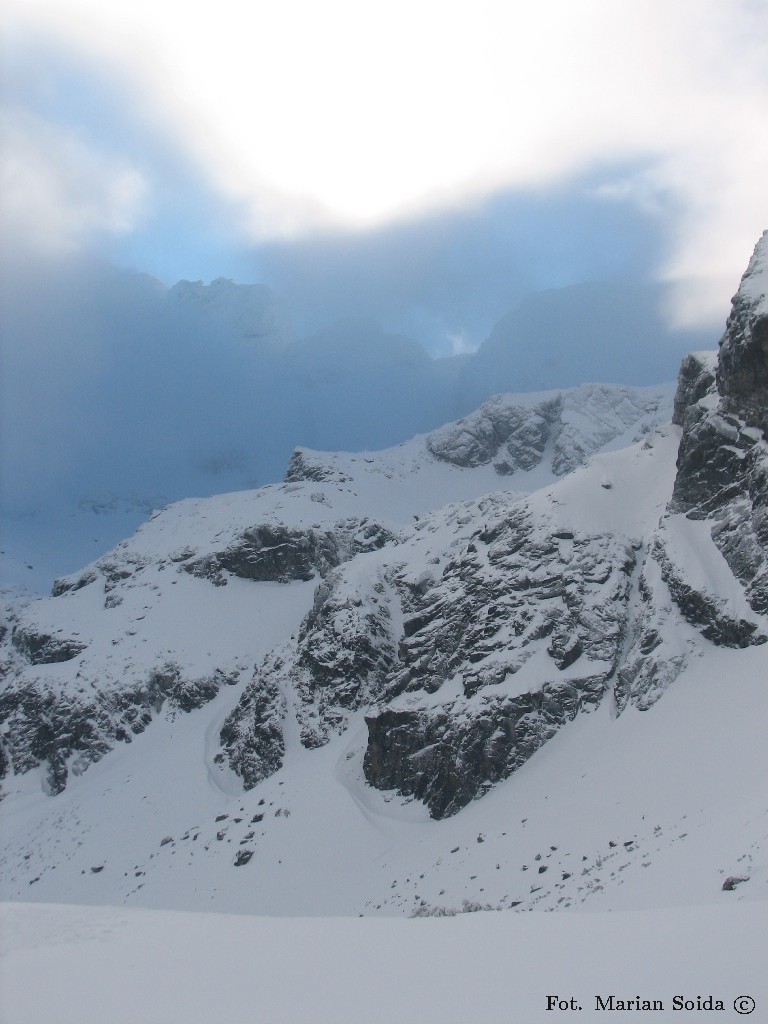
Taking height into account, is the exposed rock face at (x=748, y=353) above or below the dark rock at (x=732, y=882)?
above

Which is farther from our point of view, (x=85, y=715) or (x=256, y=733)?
(x=85, y=715)

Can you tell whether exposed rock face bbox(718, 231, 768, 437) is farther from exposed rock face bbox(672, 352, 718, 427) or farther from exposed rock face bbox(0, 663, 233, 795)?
exposed rock face bbox(0, 663, 233, 795)

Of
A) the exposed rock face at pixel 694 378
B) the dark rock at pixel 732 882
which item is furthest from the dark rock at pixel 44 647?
the dark rock at pixel 732 882

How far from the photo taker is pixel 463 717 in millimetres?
48719

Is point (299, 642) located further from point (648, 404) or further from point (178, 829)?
point (648, 404)

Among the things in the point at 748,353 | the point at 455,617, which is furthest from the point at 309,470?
the point at 748,353

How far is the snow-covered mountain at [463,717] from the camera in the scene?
34.1 meters

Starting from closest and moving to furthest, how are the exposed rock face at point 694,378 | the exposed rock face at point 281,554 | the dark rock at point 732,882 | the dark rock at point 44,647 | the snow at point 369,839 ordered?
the snow at point 369,839 < the dark rock at point 732,882 < the exposed rock face at point 694,378 < the dark rock at point 44,647 < the exposed rock face at point 281,554

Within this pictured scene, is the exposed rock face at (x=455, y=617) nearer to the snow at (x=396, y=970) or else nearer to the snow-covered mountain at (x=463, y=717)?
the snow-covered mountain at (x=463, y=717)

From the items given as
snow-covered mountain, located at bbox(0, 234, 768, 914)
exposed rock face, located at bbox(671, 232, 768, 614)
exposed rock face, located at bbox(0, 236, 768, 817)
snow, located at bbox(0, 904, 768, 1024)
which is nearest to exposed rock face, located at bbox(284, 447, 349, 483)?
exposed rock face, located at bbox(0, 236, 768, 817)

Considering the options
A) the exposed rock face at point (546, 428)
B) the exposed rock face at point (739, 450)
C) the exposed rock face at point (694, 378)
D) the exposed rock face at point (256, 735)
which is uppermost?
the exposed rock face at point (546, 428)

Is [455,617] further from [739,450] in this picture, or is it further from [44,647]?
[44,647]

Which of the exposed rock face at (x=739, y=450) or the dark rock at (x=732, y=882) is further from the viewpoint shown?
the exposed rock face at (x=739, y=450)

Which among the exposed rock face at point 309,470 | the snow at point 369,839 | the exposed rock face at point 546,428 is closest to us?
the snow at point 369,839
